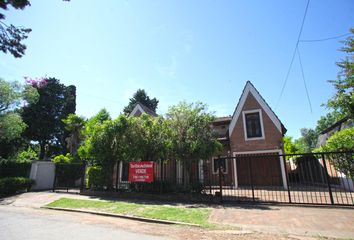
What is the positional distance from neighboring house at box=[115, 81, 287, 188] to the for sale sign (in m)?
4.15

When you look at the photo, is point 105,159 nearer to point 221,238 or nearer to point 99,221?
point 99,221

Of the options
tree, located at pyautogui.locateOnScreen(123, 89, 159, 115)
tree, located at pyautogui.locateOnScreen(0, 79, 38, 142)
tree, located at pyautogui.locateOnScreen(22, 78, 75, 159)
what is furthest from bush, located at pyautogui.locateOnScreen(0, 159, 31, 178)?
tree, located at pyautogui.locateOnScreen(123, 89, 159, 115)

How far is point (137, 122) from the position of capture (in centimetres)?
1348

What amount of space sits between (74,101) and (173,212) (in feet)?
116

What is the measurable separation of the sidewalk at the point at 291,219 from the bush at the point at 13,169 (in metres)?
18.3

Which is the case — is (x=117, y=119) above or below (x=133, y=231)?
above

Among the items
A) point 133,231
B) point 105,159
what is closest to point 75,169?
point 105,159

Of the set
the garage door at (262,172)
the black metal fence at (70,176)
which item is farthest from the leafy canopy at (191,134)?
the black metal fence at (70,176)

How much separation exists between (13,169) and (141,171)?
45.9ft

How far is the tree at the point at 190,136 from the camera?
1184 centimetres

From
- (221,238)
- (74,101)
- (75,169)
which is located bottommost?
(221,238)

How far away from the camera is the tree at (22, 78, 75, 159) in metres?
31.8

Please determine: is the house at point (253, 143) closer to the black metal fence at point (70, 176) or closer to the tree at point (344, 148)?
the tree at point (344, 148)

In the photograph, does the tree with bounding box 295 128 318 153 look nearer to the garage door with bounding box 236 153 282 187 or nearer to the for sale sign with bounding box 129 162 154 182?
the garage door with bounding box 236 153 282 187
